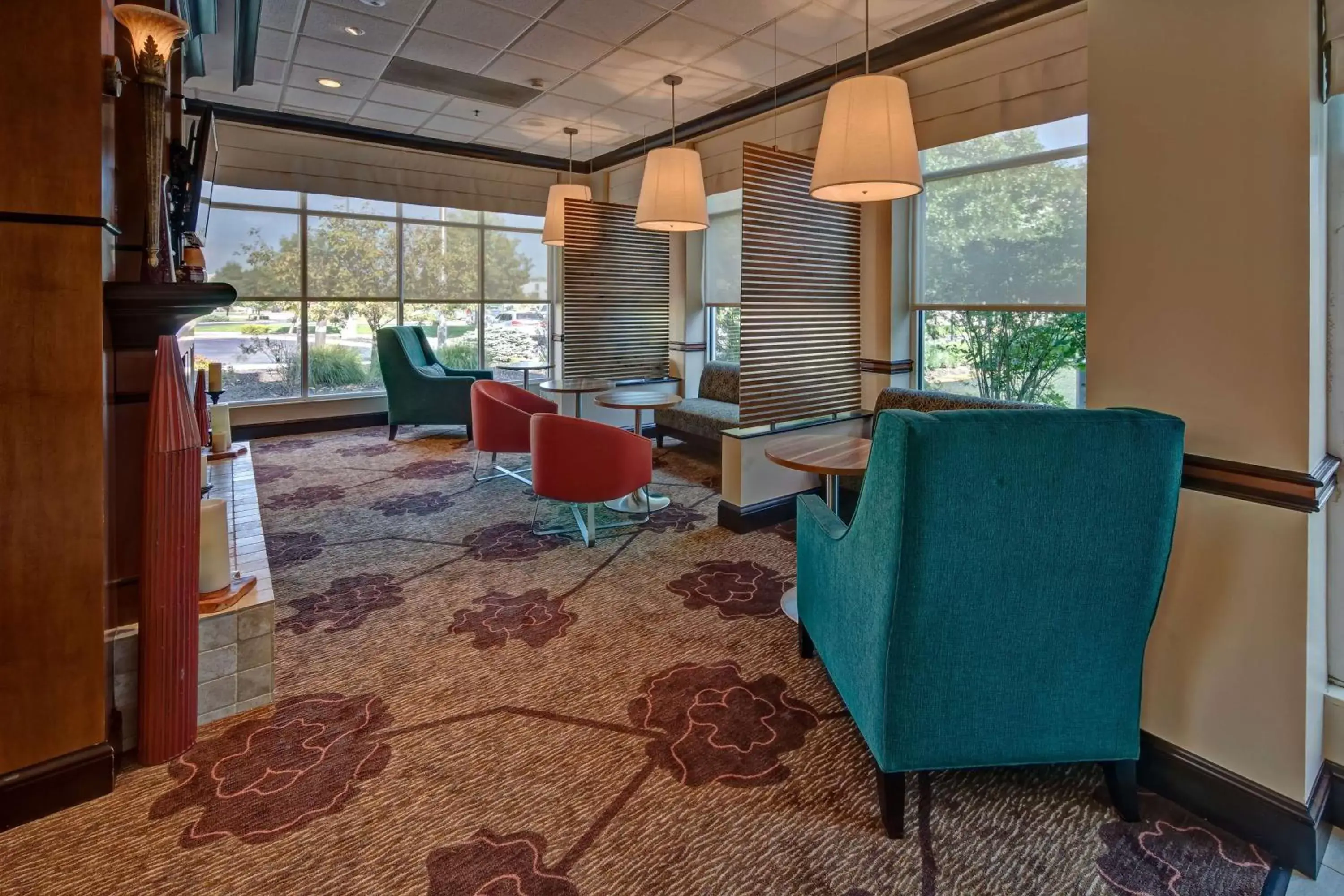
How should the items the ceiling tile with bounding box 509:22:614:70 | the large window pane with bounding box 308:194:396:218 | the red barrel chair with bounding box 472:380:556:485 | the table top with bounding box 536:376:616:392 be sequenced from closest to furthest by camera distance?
the ceiling tile with bounding box 509:22:614:70
the red barrel chair with bounding box 472:380:556:485
the table top with bounding box 536:376:616:392
the large window pane with bounding box 308:194:396:218

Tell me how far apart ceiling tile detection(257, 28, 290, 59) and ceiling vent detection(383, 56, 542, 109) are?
2.08 feet

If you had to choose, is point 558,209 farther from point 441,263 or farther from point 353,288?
point 353,288

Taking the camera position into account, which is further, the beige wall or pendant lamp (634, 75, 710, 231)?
pendant lamp (634, 75, 710, 231)

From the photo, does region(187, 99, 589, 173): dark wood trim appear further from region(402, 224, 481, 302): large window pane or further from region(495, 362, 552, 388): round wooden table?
region(495, 362, 552, 388): round wooden table

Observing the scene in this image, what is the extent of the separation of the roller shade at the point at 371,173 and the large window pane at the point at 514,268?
1.43ft

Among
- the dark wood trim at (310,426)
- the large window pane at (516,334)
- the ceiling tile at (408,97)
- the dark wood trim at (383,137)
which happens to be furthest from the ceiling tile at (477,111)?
the dark wood trim at (310,426)

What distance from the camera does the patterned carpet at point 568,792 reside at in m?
1.55

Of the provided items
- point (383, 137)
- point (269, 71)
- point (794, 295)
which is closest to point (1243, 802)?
point (794, 295)

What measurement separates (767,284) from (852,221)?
0.96 m

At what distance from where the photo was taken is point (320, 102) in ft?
19.0

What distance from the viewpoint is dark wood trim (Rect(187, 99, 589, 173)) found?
609 centimetres

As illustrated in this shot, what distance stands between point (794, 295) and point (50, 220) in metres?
3.40

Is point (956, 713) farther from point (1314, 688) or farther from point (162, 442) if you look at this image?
point (162, 442)

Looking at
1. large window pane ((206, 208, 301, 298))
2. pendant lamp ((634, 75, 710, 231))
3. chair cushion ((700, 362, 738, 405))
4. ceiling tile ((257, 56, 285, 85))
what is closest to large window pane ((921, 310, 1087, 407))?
pendant lamp ((634, 75, 710, 231))
